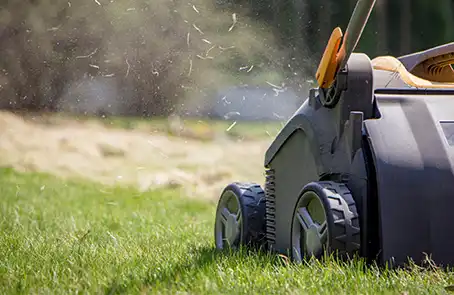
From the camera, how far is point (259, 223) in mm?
3363

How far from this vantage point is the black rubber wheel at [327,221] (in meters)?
2.60

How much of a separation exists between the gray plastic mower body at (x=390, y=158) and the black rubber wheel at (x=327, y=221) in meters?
0.07

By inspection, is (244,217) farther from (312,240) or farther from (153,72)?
(153,72)

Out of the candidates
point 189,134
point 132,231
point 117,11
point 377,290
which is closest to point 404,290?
point 377,290

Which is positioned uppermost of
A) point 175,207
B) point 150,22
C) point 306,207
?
point 150,22

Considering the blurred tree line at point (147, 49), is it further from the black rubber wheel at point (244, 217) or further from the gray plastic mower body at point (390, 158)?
the gray plastic mower body at point (390, 158)

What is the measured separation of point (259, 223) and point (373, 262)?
77 centimetres

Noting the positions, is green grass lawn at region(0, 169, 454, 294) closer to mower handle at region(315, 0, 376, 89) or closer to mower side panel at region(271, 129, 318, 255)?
mower side panel at region(271, 129, 318, 255)

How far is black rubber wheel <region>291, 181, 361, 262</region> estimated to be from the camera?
8.54ft

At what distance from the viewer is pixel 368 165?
107 inches

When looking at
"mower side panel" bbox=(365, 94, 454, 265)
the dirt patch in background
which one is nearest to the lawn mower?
"mower side panel" bbox=(365, 94, 454, 265)

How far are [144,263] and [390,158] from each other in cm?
95

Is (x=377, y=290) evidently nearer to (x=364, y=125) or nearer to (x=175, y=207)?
(x=364, y=125)

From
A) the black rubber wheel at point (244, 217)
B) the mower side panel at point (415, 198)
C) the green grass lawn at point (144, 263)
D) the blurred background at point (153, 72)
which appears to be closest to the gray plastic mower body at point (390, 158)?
the mower side panel at point (415, 198)
